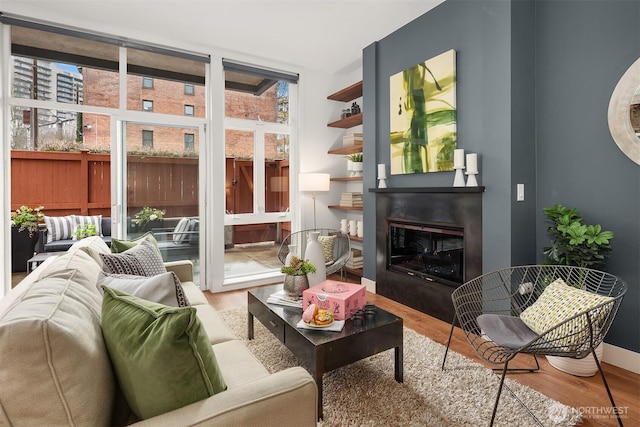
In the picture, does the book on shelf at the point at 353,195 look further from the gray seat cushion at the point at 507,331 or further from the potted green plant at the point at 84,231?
the potted green plant at the point at 84,231

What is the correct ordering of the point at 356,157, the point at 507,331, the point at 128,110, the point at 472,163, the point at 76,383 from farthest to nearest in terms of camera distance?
the point at 356,157
the point at 128,110
the point at 472,163
the point at 507,331
the point at 76,383

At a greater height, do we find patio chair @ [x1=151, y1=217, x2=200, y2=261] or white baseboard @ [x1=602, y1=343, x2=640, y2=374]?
patio chair @ [x1=151, y1=217, x2=200, y2=261]

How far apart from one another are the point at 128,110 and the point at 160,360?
3552 millimetres

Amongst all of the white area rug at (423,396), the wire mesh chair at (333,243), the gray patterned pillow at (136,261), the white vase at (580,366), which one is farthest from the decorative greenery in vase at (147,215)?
the white vase at (580,366)

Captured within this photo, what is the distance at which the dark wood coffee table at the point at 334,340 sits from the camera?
→ 1.74m

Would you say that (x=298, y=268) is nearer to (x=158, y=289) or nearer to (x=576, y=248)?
(x=158, y=289)

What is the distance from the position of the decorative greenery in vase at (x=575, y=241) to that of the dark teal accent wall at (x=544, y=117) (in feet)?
0.58

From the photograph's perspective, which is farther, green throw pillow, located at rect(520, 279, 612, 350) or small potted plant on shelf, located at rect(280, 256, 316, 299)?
small potted plant on shelf, located at rect(280, 256, 316, 299)

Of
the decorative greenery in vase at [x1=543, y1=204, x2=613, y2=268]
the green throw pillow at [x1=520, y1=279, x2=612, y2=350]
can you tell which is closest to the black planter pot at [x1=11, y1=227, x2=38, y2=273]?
the green throw pillow at [x1=520, y1=279, x2=612, y2=350]

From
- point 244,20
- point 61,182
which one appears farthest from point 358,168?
point 61,182

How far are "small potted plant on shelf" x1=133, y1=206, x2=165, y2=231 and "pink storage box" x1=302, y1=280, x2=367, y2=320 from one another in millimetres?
2606

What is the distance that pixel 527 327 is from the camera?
1.96 meters

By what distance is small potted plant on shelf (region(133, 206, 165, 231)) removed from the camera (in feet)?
12.7

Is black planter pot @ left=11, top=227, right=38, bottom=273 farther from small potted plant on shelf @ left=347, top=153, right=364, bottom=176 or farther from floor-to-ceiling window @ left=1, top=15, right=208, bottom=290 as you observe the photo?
small potted plant on shelf @ left=347, top=153, right=364, bottom=176
